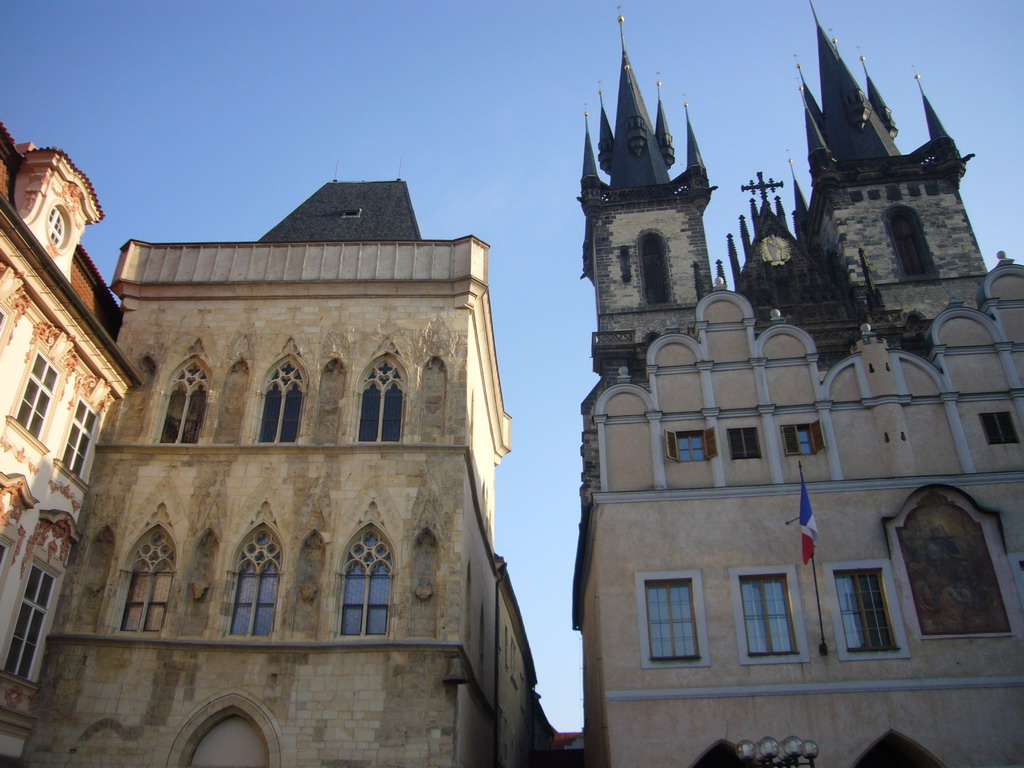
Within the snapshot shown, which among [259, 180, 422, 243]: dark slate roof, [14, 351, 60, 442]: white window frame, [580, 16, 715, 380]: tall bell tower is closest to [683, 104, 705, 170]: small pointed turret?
[580, 16, 715, 380]: tall bell tower

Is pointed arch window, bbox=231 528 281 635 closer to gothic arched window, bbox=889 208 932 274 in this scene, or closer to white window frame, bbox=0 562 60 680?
white window frame, bbox=0 562 60 680

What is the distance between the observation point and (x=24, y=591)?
14.7 metres

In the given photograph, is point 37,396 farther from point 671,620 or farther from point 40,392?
point 671,620

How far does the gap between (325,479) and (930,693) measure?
456 inches

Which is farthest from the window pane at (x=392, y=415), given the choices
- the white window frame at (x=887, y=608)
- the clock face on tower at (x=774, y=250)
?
the clock face on tower at (x=774, y=250)

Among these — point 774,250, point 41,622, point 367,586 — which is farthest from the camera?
point 774,250

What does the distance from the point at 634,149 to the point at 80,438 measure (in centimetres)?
4022

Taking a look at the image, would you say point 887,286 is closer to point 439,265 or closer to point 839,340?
point 839,340

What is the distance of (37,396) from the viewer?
1530 centimetres

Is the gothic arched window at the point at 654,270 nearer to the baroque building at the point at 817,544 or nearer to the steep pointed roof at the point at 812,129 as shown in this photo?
the steep pointed roof at the point at 812,129

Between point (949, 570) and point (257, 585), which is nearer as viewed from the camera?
point (949, 570)

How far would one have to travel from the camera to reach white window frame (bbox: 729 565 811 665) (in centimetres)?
1439

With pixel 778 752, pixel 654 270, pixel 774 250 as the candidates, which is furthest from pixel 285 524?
pixel 774 250

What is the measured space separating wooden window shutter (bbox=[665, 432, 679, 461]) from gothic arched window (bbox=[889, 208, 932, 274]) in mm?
28361
